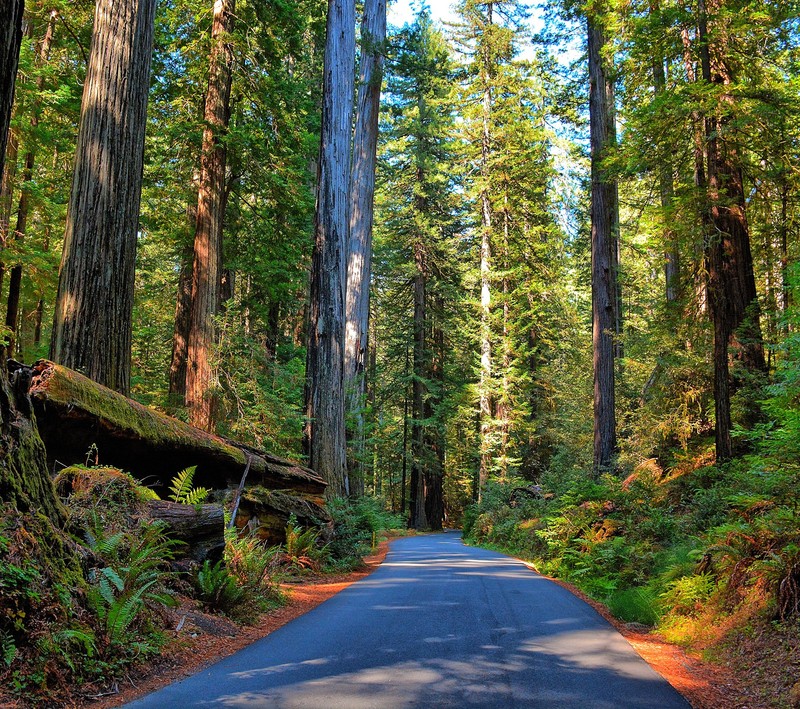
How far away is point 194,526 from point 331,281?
791 centimetres

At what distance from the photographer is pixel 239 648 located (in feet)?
17.8

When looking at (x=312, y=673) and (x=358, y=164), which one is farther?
(x=358, y=164)

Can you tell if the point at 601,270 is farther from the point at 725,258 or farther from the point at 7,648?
the point at 7,648

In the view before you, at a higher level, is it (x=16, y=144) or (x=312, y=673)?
(x=16, y=144)

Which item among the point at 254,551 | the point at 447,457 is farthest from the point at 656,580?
the point at 447,457

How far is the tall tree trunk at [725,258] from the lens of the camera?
11289 millimetres

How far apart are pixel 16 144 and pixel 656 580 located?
16.3 meters

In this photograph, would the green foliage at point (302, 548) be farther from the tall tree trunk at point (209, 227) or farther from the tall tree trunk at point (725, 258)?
the tall tree trunk at point (725, 258)

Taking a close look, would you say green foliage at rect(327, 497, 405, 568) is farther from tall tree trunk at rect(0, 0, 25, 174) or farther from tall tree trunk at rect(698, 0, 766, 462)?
tall tree trunk at rect(0, 0, 25, 174)

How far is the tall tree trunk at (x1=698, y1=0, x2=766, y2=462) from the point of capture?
444 inches

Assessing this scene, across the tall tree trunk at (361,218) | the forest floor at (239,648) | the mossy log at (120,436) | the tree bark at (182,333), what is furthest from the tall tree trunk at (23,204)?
the forest floor at (239,648)

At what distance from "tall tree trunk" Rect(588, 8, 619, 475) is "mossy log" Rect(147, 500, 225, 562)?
12.1 metres

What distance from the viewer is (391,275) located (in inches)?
1399

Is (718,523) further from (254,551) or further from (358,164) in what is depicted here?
(358,164)
